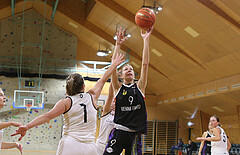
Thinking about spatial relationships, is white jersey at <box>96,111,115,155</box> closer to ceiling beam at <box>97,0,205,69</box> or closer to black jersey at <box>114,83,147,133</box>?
black jersey at <box>114,83,147,133</box>

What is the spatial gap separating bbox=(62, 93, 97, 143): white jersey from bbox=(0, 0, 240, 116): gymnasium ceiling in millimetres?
8194

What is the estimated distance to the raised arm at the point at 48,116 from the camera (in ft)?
9.12

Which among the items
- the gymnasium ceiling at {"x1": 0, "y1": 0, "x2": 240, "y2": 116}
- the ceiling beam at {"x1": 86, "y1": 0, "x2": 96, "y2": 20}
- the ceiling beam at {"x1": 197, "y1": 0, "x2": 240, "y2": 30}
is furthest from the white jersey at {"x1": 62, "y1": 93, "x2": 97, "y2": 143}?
the ceiling beam at {"x1": 86, "y1": 0, "x2": 96, "y2": 20}

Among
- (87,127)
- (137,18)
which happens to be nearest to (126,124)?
(87,127)

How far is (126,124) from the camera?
4.08 meters

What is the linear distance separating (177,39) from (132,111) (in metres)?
10.0

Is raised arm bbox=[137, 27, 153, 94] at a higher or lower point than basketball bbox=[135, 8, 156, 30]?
lower

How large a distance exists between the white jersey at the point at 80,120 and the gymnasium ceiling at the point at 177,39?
8.19 meters

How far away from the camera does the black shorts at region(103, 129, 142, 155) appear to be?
4023 millimetres

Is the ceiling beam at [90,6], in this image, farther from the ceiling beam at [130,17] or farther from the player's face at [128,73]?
the player's face at [128,73]

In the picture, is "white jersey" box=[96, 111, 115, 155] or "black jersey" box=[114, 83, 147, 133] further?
"white jersey" box=[96, 111, 115, 155]

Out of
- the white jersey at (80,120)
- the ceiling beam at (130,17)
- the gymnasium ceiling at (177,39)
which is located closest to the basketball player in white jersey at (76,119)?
the white jersey at (80,120)

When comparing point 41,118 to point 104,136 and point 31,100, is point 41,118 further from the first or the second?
point 31,100

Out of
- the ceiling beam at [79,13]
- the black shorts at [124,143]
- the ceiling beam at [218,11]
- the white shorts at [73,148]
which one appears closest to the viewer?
the white shorts at [73,148]
